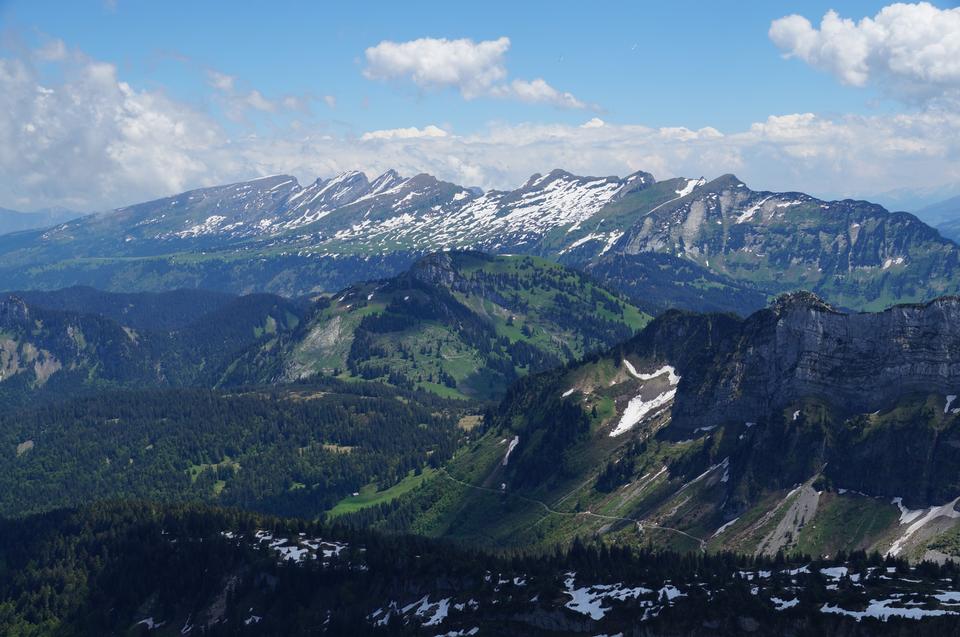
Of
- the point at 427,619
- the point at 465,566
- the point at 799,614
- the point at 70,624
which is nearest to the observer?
the point at 799,614

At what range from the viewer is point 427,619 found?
156 metres

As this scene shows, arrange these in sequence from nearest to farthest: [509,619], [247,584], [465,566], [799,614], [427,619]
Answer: [799,614], [509,619], [427,619], [465,566], [247,584]

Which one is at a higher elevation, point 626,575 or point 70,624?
point 626,575

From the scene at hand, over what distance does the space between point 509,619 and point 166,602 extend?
272 ft

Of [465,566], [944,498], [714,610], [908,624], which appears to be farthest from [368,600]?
[944,498]

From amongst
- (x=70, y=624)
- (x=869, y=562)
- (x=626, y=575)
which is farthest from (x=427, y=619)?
(x=70, y=624)

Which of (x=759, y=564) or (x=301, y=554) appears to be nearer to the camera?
(x=759, y=564)

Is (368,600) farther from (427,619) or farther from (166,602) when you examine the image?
(166,602)

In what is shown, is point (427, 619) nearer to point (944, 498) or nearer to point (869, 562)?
point (869, 562)

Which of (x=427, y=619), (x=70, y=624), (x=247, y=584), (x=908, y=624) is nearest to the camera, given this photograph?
(x=908, y=624)

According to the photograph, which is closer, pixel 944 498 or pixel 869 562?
pixel 869 562

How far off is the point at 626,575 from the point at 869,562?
3686 centimetres

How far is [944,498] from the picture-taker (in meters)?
200

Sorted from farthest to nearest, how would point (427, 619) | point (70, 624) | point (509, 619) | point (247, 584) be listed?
point (70, 624)
point (247, 584)
point (427, 619)
point (509, 619)
